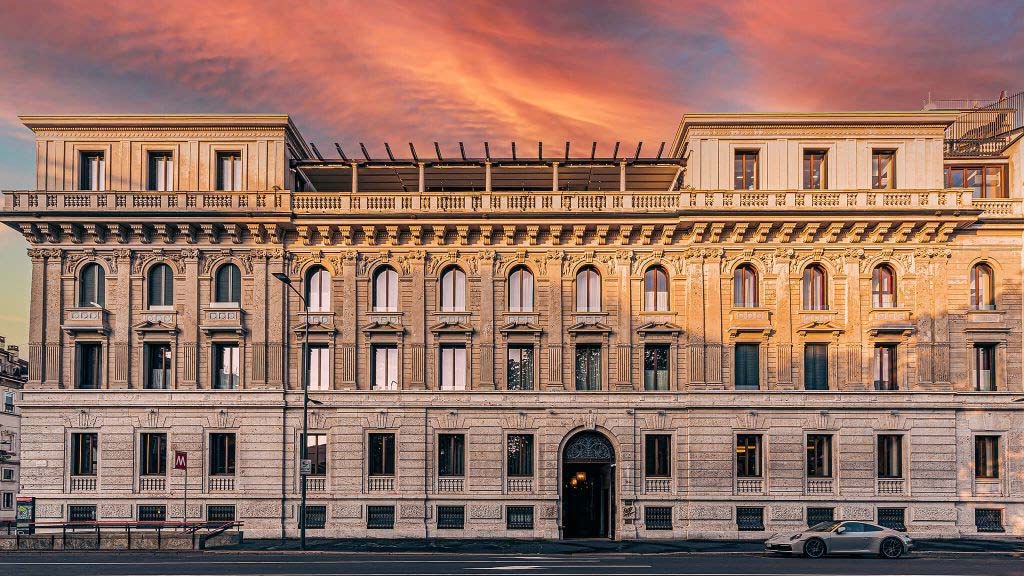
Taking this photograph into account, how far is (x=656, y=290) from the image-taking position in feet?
134

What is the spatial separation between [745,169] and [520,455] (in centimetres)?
1743

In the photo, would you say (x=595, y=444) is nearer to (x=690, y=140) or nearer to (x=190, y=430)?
(x=690, y=140)

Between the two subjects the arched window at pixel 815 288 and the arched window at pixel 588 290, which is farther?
the arched window at pixel 588 290

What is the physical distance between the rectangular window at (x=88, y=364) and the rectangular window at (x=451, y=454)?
16.5 meters

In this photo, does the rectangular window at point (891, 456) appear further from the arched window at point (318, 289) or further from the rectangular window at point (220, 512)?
the rectangular window at point (220, 512)

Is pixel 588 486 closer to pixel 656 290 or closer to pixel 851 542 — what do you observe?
pixel 656 290

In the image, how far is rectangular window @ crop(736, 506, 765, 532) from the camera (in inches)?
1526

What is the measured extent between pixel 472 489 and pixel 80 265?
21.5 m

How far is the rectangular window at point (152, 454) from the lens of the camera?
131 ft

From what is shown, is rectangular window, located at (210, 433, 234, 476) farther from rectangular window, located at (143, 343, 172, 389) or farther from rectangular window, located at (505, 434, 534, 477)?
rectangular window, located at (505, 434, 534, 477)

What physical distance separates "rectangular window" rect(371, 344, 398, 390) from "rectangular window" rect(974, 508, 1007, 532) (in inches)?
1094

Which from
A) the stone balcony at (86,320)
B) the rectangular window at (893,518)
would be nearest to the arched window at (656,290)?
the rectangular window at (893,518)

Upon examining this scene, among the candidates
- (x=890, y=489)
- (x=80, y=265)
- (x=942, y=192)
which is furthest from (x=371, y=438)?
(x=942, y=192)

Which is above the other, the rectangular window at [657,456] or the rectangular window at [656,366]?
the rectangular window at [656,366]
